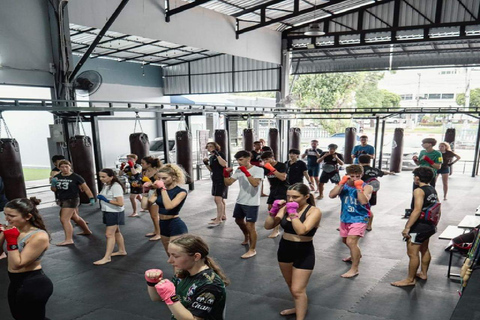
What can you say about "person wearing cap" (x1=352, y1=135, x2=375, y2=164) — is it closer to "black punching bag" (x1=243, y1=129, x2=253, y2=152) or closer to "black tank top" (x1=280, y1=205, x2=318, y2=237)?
"black punching bag" (x1=243, y1=129, x2=253, y2=152)

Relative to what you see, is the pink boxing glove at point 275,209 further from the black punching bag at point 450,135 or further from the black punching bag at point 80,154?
the black punching bag at point 450,135

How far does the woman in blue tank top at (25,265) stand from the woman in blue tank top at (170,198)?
4.18ft

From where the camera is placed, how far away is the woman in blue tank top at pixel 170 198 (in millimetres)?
3747

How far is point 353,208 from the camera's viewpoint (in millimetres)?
4309

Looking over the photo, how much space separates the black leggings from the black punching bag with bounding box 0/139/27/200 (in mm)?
3580

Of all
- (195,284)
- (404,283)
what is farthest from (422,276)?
(195,284)

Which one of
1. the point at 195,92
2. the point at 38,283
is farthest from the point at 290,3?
the point at 38,283

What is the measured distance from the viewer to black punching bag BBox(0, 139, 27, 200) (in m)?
5.52

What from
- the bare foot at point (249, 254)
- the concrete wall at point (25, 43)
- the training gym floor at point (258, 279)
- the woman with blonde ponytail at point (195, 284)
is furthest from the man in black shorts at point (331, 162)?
the concrete wall at point (25, 43)

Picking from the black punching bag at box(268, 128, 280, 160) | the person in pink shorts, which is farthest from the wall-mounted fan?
the black punching bag at box(268, 128, 280, 160)

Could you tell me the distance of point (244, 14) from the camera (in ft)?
42.0

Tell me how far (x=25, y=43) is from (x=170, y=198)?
679 cm

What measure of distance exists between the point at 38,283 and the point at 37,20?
7727mm

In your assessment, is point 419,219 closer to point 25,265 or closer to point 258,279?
point 258,279
